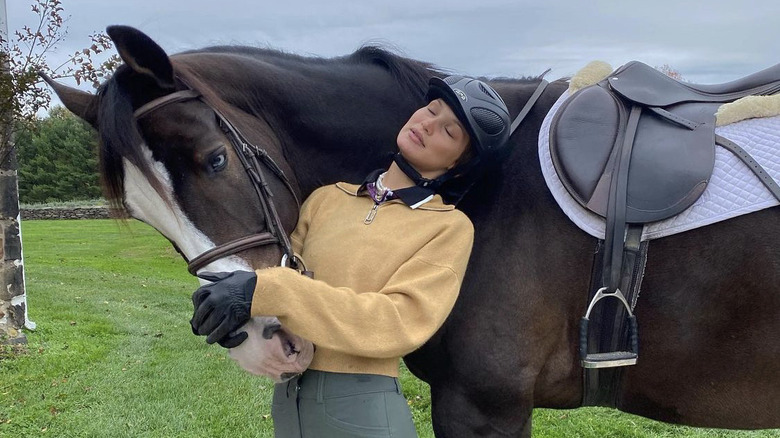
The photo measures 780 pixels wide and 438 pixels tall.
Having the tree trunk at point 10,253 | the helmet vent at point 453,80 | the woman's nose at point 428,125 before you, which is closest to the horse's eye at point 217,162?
the woman's nose at point 428,125

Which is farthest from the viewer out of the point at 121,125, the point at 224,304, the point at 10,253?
the point at 10,253

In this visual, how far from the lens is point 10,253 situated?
19.6ft

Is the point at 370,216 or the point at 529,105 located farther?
the point at 529,105

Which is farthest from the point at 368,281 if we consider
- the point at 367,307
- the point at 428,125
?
the point at 428,125

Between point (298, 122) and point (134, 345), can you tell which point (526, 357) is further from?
point (134, 345)

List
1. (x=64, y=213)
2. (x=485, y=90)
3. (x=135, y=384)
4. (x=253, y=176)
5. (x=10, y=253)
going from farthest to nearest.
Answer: (x=64, y=213) → (x=10, y=253) → (x=135, y=384) → (x=485, y=90) → (x=253, y=176)

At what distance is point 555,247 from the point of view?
1.83 meters

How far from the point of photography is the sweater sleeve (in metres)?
1.49

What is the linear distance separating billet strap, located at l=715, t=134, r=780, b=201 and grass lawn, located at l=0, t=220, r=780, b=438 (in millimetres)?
1953

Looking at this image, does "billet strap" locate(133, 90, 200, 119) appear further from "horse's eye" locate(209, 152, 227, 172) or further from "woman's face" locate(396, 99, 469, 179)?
"woman's face" locate(396, 99, 469, 179)

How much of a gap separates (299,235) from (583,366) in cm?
101

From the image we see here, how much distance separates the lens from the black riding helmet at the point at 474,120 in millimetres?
1763

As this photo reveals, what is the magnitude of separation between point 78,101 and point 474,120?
4.17 feet

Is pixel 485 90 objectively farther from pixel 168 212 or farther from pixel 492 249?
pixel 168 212
